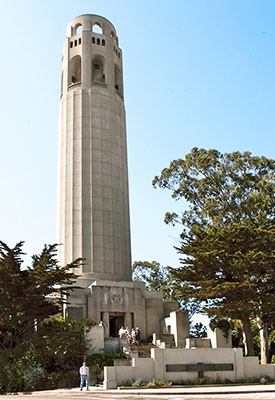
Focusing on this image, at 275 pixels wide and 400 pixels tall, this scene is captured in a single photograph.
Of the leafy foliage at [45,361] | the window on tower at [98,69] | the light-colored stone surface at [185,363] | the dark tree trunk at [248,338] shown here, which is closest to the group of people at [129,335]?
the leafy foliage at [45,361]

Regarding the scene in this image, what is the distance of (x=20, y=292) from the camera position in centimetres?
2822

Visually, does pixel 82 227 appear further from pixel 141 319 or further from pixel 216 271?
pixel 216 271

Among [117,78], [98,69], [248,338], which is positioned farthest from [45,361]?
[117,78]

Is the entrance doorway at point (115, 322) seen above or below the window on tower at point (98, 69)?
below

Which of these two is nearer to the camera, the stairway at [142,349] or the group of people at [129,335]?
the stairway at [142,349]

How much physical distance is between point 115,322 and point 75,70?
25.9m

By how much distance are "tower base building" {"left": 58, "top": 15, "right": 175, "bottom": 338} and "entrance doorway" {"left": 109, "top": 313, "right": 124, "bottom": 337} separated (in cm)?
8

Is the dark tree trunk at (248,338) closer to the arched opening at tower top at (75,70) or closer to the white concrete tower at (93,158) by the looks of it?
the white concrete tower at (93,158)

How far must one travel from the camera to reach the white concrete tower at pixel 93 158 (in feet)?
139

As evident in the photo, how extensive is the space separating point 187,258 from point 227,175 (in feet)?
46.4

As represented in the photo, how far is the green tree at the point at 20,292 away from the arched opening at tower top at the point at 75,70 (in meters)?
24.6

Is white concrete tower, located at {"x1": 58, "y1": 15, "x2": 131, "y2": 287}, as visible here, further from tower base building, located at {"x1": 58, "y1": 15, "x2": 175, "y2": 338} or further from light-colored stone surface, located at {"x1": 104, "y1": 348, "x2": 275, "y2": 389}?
light-colored stone surface, located at {"x1": 104, "y1": 348, "x2": 275, "y2": 389}

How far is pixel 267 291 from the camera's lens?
99.5 feet

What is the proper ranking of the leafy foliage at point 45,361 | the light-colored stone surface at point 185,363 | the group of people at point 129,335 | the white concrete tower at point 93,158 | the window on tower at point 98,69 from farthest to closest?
the window on tower at point 98,69 < the white concrete tower at point 93,158 < the group of people at point 129,335 < the leafy foliage at point 45,361 < the light-colored stone surface at point 185,363
